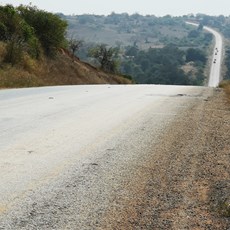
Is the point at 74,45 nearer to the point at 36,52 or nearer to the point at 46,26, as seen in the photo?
the point at 46,26

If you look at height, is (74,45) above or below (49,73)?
above

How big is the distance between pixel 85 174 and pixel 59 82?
92.1ft

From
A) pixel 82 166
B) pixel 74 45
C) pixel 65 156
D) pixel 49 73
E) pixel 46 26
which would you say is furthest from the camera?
pixel 74 45

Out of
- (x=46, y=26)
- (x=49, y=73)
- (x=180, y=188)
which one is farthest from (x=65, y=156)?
(x=46, y=26)

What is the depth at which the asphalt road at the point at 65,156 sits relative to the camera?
154 inches

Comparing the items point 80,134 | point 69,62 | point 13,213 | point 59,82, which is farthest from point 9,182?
point 69,62

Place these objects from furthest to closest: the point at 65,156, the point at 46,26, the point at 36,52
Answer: the point at 46,26, the point at 36,52, the point at 65,156

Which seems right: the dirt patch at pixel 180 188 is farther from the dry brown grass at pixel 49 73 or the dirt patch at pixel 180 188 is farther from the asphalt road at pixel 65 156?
the dry brown grass at pixel 49 73

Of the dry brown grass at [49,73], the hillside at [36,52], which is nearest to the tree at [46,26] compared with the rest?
the hillside at [36,52]

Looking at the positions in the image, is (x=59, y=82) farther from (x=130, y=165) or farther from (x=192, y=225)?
(x=192, y=225)

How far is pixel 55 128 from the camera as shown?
790cm

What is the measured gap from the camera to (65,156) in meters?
5.90

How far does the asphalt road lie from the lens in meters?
3.91

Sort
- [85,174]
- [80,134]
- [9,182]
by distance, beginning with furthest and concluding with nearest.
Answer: [80,134]
[85,174]
[9,182]
